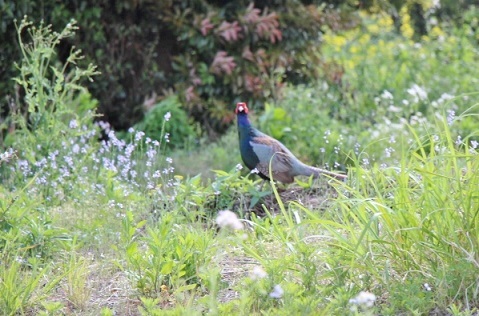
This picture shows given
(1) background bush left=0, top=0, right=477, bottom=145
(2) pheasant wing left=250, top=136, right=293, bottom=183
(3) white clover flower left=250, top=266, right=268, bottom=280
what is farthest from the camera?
(1) background bush left=0, top=0, right=477, bottom=145

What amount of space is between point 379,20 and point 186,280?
10826 millimetres

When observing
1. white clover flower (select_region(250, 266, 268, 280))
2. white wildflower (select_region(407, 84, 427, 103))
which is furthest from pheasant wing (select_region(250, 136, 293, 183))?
white wildflower (select_region(407, 84, 427, 103))

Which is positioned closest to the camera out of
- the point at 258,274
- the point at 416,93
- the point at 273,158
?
the point at 258,274

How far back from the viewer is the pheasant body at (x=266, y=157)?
556 centimetres

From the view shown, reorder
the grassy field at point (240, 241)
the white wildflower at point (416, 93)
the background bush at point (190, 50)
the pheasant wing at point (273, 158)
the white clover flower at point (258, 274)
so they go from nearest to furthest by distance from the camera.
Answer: the white clover flower at point (258, 274), the grassy field at point (240, 241), the pheasant wing at point (273, 158), the white wildflower at point (416, 93), the background bush at point (190, 50)

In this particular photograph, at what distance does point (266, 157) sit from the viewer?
561 cm

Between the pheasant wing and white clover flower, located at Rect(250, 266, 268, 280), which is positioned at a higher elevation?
white clover flower, located at Rect(250, 266, 268, 280)

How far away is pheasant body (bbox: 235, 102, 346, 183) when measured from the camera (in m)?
5.56

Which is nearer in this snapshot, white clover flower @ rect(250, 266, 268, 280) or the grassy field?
white clover flower @ rect(250, 266, 268, 280)

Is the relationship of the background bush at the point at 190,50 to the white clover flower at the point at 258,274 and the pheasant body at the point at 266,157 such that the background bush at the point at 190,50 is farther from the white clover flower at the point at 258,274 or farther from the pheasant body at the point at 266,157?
the white clover flower at the point at 258,274

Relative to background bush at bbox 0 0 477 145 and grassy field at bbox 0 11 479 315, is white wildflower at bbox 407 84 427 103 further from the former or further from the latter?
grassy field at bbox 0 11 479 315

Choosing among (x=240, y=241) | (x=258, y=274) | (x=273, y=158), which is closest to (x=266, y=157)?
(x=273, y=158)

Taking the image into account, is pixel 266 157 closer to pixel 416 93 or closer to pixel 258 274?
pixel 258 274

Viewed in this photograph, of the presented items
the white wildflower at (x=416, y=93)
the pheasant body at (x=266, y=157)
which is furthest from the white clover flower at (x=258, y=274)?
the white wildflower at (x=416, y=93)
